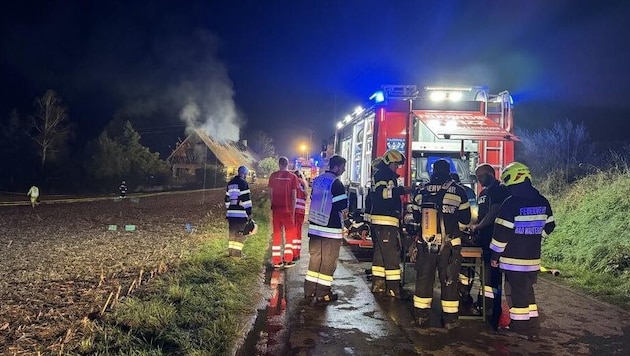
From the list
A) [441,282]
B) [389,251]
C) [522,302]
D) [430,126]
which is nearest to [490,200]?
[441,282]

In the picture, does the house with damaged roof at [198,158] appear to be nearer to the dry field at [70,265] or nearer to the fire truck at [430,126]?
the dry field at [70,265]

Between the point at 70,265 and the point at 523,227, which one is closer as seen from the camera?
the point at 523,227

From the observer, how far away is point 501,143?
855 cm

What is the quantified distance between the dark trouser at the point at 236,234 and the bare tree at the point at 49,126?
34.2 metres

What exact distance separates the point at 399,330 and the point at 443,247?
1.00m

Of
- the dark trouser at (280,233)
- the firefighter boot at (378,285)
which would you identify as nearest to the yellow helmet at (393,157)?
the firefighter boot at (378,285)

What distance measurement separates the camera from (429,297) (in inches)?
204

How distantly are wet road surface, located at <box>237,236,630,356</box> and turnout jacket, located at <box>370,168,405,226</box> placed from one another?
1.01m

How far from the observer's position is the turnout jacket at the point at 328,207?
6047mm

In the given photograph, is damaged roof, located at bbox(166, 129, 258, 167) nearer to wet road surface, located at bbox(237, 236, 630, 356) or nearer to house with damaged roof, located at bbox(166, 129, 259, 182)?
house with damaged roof, located at bbox(166, 129, 259, 182)

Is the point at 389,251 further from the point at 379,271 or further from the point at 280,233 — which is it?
the point at 280,233

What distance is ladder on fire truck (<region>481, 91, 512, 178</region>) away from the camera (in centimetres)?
841

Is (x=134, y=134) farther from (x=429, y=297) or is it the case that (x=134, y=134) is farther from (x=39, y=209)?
(x=429, y=297)

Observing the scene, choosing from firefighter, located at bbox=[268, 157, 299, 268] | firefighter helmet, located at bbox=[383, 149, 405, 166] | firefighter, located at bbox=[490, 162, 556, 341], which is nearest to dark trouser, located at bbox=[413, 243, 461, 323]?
firefighter, located at bbox=[490, 162, 556, 341]
